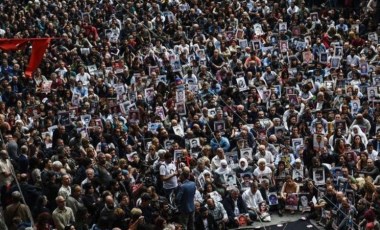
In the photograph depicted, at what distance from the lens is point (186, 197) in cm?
2120

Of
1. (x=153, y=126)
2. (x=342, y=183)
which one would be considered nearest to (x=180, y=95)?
(x=153, y=126)

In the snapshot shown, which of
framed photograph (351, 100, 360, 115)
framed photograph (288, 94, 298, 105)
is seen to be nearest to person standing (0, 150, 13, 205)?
framed photograph (288, 94, 298, 105)

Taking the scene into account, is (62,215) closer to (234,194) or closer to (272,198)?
(234,194)

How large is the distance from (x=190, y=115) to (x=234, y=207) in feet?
14.8

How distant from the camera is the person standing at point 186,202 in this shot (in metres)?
21.2

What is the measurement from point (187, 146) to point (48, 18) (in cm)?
1158

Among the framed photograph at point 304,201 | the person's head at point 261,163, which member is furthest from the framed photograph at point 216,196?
the framed photograph at point 304,201

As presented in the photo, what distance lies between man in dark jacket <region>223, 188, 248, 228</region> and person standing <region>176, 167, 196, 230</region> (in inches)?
43.0

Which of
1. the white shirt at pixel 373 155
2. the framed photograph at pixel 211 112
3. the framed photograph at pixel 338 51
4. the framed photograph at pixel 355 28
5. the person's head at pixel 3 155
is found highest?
the person's head at pixel 3 155


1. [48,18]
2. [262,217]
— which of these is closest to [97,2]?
[48,18]

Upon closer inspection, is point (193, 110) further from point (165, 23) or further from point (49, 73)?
point (165, 23)

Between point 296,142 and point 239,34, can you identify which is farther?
point 239,34

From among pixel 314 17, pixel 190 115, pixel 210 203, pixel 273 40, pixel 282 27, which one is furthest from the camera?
pixel 314 17

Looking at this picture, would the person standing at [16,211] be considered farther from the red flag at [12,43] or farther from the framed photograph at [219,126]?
the framed photograph at [219,126]
